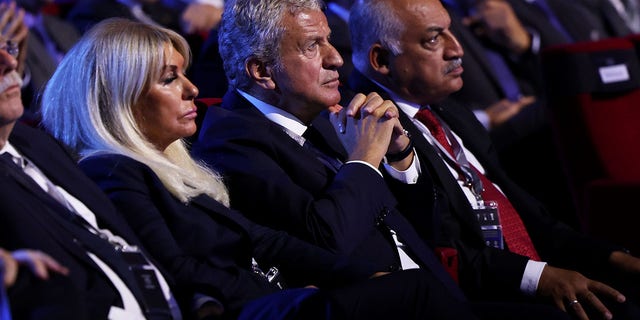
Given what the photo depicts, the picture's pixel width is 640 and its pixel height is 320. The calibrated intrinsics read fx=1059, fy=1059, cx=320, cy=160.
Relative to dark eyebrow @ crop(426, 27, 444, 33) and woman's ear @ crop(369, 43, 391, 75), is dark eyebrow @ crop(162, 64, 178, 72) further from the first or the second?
dark eyebrow @ crop(426, 27, 444, 33)

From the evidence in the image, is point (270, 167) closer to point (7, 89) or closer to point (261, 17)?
point (261, 17)

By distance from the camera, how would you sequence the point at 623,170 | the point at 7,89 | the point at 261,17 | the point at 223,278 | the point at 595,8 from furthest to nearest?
the point at 595,8 < the point at 623,170 < the point at 261,17 < the point at 223,278 < the point at 7,89

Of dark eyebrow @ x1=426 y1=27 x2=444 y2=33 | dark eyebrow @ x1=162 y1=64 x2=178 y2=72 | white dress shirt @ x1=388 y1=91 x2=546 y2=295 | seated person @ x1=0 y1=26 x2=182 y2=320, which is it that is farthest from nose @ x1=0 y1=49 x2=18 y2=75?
dark eyebrow @ x1=426 y1=27 x2=444 y2=33

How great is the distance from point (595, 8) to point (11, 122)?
442 cm

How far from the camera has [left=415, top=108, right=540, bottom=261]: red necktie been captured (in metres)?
2.86

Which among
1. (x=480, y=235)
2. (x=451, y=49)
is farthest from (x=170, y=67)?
(x=451, y=49)

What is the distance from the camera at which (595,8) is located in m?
5.72

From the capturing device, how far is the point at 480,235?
2.70 m

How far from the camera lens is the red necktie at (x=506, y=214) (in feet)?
9.38

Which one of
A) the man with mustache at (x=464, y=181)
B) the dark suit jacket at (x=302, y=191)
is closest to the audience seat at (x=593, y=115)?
the man with mustache at (x=464, y=181)

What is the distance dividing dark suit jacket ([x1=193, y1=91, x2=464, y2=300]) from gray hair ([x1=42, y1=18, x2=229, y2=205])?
0.11 m

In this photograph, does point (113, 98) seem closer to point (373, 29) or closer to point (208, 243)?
point (208, 243)

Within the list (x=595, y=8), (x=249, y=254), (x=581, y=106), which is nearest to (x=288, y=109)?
(x=249, y=254)

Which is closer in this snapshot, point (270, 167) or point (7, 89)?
point (7, 89)
